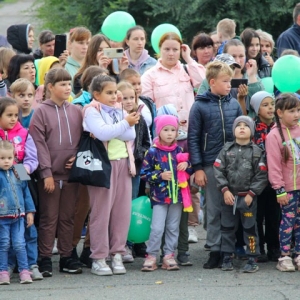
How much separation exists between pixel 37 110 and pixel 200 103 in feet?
5.49

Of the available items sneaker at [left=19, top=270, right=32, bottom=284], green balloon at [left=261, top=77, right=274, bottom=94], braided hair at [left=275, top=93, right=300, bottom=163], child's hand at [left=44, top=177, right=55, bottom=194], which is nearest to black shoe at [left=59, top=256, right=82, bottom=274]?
sneaker at [left=19, top=270, right=32, bottom=284]

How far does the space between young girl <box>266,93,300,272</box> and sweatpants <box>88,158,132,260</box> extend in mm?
1462

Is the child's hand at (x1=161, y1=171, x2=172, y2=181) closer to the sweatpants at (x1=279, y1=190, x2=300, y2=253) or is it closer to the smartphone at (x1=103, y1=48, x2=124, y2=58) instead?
the sweatpants at (x1=279, y1=190, x2=300, y2=253)

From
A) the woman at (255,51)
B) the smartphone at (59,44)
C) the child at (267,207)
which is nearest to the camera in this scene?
the child at (267,207)

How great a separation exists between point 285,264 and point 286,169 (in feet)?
3.10

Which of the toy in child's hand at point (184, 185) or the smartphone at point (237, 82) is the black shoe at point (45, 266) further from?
the smartphone at point (237, 82)

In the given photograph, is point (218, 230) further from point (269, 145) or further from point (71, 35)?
point (71, 35)

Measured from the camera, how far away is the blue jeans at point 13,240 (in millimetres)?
8469

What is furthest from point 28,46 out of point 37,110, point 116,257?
point 116,257

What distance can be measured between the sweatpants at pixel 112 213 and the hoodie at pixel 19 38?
3527mm

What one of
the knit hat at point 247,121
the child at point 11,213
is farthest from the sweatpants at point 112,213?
the knit hat at point 247,121

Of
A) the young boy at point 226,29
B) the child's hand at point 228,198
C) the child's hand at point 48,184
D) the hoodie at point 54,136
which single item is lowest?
the child's hand at point 228,198

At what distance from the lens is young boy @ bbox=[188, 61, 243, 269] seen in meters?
9.23

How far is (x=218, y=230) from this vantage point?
9297 mm
